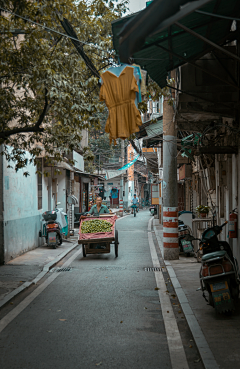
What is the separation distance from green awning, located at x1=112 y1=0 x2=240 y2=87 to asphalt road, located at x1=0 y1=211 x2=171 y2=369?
3972 millimetres

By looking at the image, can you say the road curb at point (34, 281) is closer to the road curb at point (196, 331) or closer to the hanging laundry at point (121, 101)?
the road curb at point (196, 331)

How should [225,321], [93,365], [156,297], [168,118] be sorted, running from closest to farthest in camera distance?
[93,365] < [225,321] < [156,297] < [168,118]

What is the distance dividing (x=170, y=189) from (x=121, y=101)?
6373 mm

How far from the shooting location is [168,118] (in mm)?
13125

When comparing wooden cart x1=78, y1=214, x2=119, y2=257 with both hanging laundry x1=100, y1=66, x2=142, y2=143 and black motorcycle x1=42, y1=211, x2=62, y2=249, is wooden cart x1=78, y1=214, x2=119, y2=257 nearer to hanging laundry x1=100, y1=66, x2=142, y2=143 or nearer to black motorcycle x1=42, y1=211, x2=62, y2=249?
black motorcycle x1=42, y1=211, x2=62, y2=249

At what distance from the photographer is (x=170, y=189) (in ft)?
43.5

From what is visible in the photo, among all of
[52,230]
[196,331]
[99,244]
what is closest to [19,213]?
[52,230]

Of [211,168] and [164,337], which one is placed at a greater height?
[211,168]

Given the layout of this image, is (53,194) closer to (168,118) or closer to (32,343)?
(168,118)

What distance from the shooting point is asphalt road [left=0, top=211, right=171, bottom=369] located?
495 cm

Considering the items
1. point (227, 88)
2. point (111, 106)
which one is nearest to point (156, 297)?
point (111, 106)

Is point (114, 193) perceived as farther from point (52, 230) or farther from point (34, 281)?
point (34, 281)

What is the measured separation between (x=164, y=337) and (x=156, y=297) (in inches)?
98.0

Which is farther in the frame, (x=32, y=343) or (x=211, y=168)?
(x=211, y=168)
